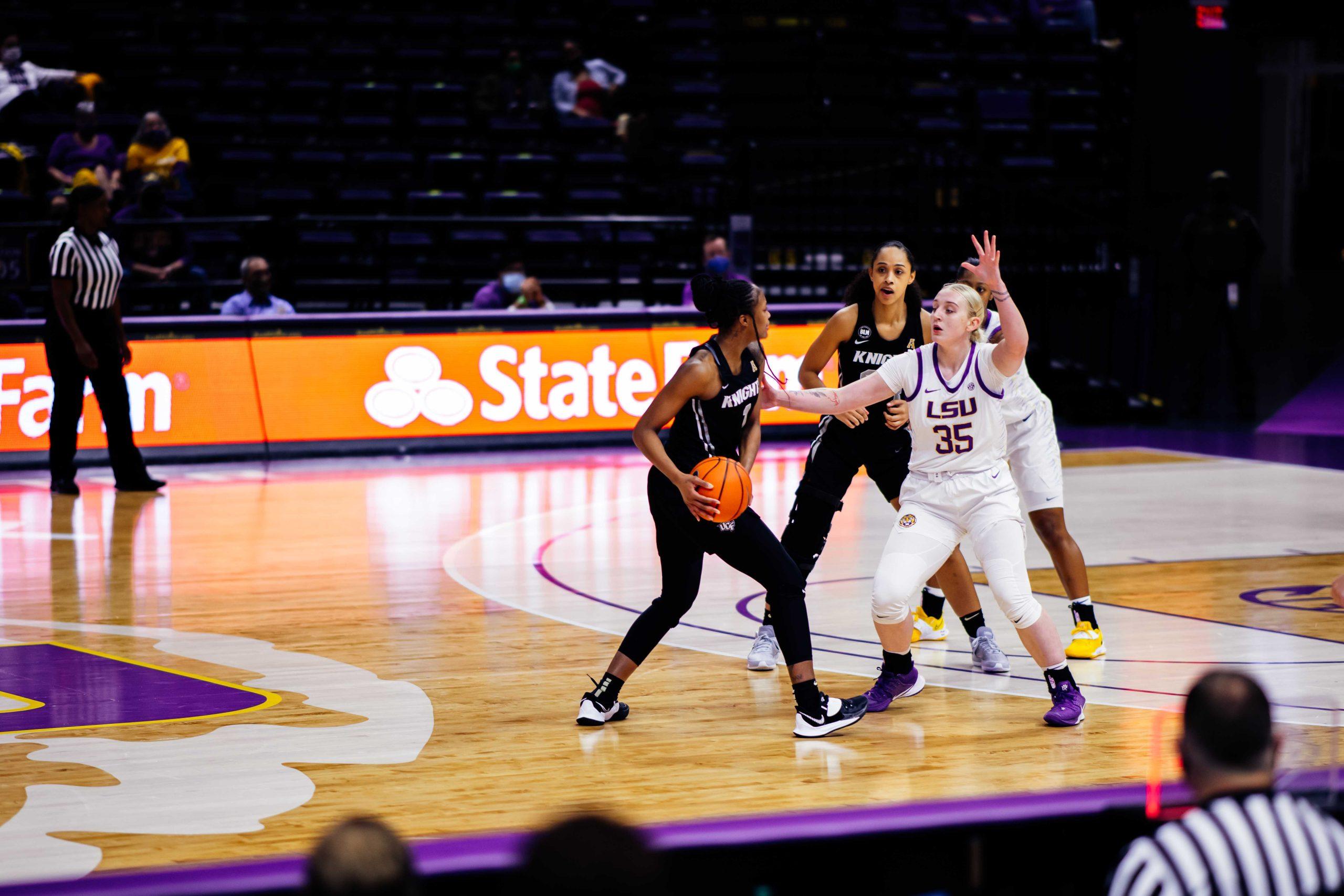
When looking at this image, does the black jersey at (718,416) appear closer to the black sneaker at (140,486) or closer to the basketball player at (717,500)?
the basketball player at (717,500)

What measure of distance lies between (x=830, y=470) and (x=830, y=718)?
1.57 meters

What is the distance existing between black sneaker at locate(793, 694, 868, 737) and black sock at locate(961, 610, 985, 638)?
1216 millimetres

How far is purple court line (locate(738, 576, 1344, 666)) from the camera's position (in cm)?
702

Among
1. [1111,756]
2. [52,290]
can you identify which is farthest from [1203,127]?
[1111,756]

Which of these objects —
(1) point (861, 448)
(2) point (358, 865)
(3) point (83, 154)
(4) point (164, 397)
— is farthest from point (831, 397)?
(3) point (83, 154)

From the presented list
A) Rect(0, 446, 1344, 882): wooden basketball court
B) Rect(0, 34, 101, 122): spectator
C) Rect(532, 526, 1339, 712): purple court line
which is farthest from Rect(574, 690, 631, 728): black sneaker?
Rect(0, 34, 101, 122): spectator

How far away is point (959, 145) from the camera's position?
20.7m

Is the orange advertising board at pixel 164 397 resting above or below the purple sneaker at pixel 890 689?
above

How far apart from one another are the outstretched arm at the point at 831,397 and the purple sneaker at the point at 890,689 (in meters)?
1.09

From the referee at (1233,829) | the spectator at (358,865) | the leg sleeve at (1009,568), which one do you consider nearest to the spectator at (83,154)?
the leg sleeve at (1009,568)

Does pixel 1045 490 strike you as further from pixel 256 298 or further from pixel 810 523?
pixel 256 298

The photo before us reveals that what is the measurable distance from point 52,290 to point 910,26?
14473mm

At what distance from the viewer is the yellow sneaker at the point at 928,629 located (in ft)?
25.6

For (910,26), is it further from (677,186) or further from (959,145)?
(677,186)
